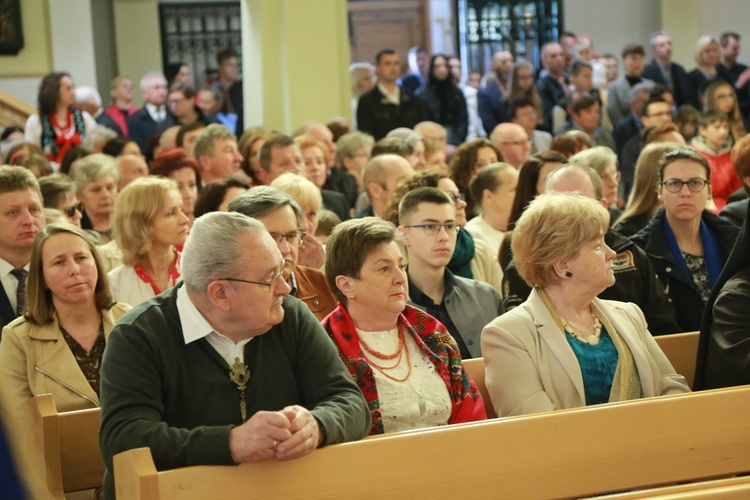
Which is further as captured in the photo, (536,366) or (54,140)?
(54,140)

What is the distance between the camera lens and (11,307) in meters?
4.64

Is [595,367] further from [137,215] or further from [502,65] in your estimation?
[502,65]

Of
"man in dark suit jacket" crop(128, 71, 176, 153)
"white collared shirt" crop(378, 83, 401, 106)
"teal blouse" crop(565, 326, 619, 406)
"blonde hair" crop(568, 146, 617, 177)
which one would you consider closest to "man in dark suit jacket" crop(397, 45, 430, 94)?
"white collared shirt" crop(378, 83, 401, 106)

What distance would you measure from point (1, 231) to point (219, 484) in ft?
8.88

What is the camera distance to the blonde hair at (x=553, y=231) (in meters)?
3.53

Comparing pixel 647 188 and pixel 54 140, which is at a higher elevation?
pixel 54 140

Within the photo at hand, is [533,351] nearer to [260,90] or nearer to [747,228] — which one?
[747,228]

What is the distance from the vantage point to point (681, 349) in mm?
4027

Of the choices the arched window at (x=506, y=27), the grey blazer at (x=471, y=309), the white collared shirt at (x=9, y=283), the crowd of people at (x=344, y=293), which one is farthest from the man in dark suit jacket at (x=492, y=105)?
the white collared shirt at (x=9, y=283)

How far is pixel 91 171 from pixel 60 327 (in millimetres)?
2537

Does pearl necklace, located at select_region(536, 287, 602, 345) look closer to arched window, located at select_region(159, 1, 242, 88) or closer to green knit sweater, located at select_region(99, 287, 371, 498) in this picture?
green knit sweater, located at select_region(99, 287, 371, 498)

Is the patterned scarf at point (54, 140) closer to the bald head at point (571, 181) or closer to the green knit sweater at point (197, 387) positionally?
the bald head at point (571, 181)

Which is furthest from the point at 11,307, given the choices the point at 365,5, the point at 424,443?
the point at 365,5

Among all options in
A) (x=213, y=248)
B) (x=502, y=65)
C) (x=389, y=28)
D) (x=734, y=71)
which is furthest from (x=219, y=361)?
(x=389, y=28)
